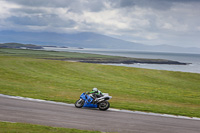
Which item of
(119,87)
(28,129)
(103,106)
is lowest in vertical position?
(119,87)

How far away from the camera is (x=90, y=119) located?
1227cm

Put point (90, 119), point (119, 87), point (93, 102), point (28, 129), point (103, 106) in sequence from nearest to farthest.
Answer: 1. point (28, 129)
2. point (90, 119)
3. point (103, 106)
4. point (93, 102)
5. point (119, 87)

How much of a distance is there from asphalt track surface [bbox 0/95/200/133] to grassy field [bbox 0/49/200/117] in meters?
2.22

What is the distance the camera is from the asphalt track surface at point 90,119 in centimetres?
Answer: 1094

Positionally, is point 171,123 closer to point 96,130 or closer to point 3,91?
point 96,130

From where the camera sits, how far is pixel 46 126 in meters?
10.1

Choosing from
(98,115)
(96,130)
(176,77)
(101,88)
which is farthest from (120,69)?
(96,130)

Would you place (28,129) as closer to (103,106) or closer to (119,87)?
(103,106)

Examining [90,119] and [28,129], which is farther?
[90,119]

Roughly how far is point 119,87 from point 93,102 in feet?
38.7

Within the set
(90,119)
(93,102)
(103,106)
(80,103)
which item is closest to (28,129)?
(90,119)

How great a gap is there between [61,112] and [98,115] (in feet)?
7.43

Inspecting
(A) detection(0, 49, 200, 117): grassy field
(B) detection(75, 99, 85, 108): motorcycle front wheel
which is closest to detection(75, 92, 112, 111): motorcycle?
(B) detection(75, 99, 85, 108): motorcycle front wheel

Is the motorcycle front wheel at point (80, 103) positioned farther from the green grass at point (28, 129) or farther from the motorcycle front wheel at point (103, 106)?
the green grass at point (28, 129)
